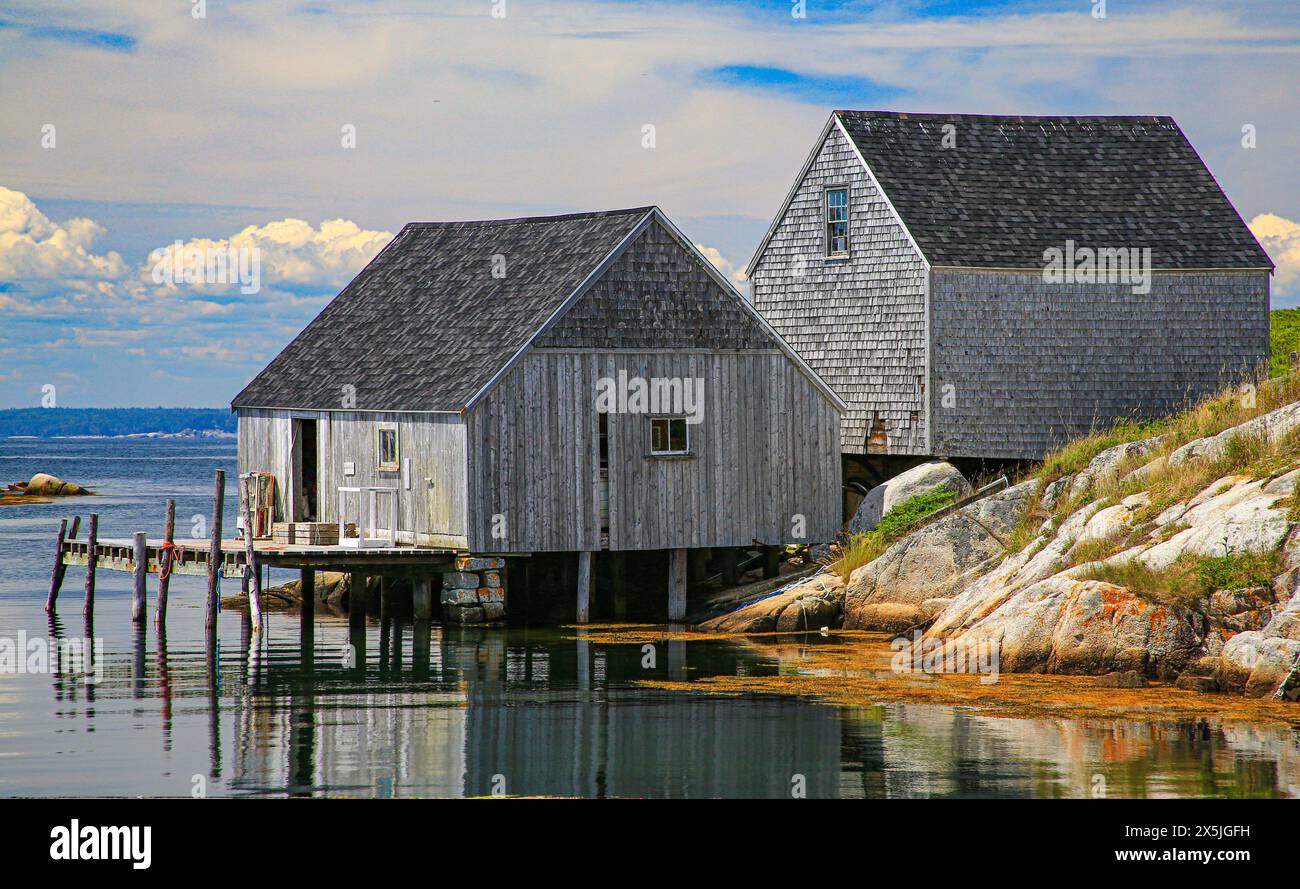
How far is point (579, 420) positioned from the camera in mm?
30562

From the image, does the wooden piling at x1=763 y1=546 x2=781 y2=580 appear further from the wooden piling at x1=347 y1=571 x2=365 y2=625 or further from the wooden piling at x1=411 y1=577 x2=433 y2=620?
the wooden piling at x1=347 y1=571 x2=365 y2=625

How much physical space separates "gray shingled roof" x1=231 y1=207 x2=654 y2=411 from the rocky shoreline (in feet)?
20.6

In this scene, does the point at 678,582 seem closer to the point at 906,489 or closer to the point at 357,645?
the point at 906,489

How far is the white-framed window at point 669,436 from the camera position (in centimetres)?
3133

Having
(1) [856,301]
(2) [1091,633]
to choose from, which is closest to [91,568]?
(1) [856,301]

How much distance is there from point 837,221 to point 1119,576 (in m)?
13.9

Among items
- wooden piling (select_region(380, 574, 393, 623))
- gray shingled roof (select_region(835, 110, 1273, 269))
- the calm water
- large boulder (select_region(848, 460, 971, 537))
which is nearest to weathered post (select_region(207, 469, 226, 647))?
the calm water

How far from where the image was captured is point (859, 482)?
1453 inches

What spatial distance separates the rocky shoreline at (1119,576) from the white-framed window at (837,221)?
6318 millimetres

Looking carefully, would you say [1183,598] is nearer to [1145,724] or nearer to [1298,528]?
[1298,528]

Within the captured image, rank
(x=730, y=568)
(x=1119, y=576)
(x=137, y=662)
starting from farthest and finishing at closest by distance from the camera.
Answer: (x=730, y=568) < (x=137, y=662) < (x=1119, y=576)

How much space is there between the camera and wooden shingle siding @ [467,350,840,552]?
98.5 ft
